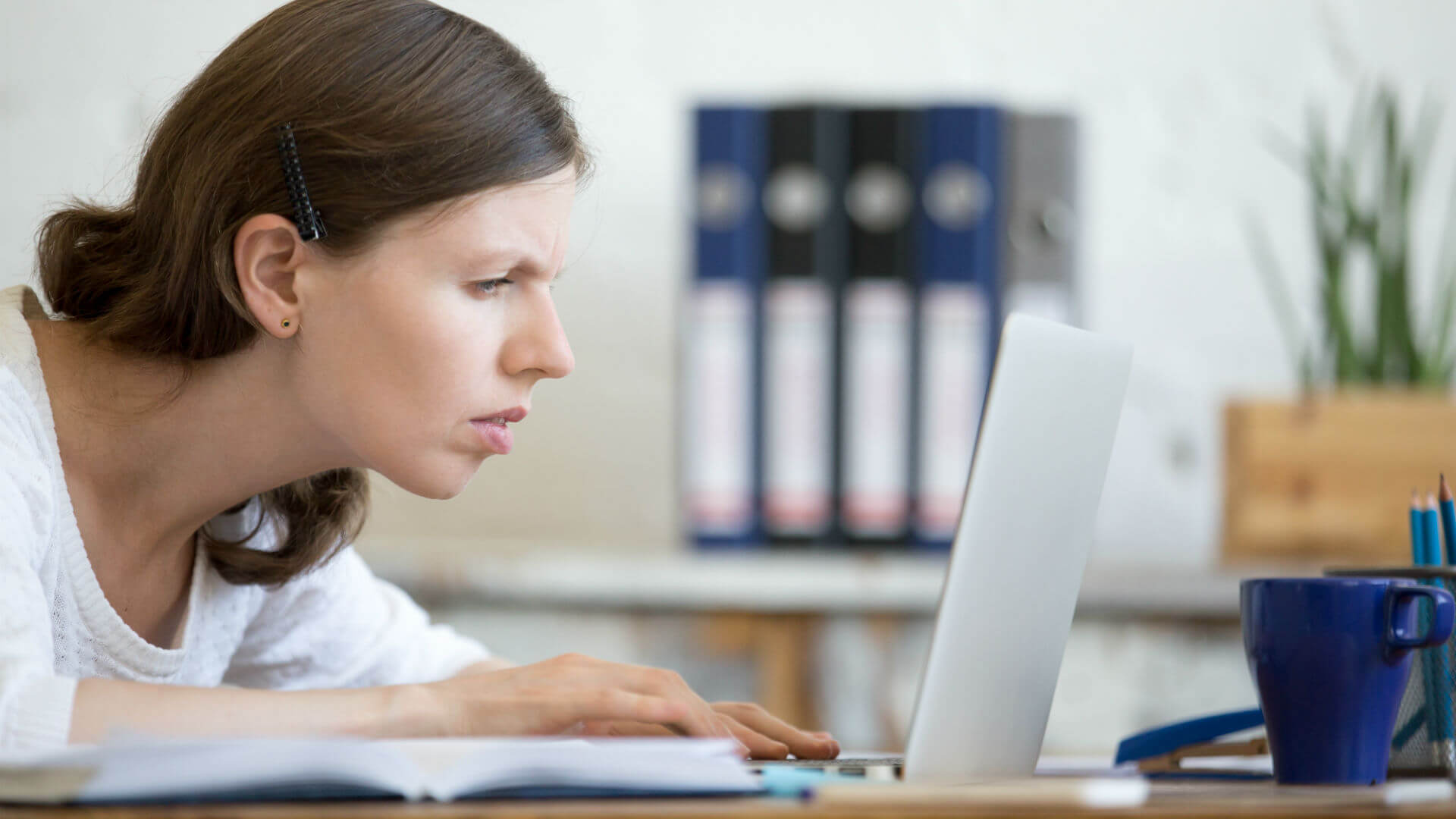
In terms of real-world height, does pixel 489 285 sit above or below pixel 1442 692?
above

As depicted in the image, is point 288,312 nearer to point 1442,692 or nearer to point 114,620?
point 114,620

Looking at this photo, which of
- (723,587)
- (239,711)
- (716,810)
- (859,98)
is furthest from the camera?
(859,98)

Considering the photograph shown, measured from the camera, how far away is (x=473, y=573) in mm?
1244

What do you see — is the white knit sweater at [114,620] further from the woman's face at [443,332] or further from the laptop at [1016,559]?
the laptop at [1016,559]

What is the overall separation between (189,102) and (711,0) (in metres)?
0.98

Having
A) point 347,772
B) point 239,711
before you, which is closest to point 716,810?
point 347,772

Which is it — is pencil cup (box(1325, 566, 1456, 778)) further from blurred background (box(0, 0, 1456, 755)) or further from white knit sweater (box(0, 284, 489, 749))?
blurred background (box(0, 0, 1456, 755))

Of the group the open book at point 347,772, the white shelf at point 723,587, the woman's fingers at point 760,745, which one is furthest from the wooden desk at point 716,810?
the white shelf at point 723,587

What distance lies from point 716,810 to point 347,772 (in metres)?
0.11

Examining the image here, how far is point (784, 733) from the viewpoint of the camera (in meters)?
0.66

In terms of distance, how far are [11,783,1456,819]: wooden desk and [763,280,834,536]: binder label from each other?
0.91 metres

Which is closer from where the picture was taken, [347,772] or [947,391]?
[347,772]

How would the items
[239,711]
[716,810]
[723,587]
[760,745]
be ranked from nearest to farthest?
[716,810] < [239,711] < [760,745] < [723,587]

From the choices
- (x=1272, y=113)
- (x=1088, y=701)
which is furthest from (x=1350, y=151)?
(x=1088, y=701)
